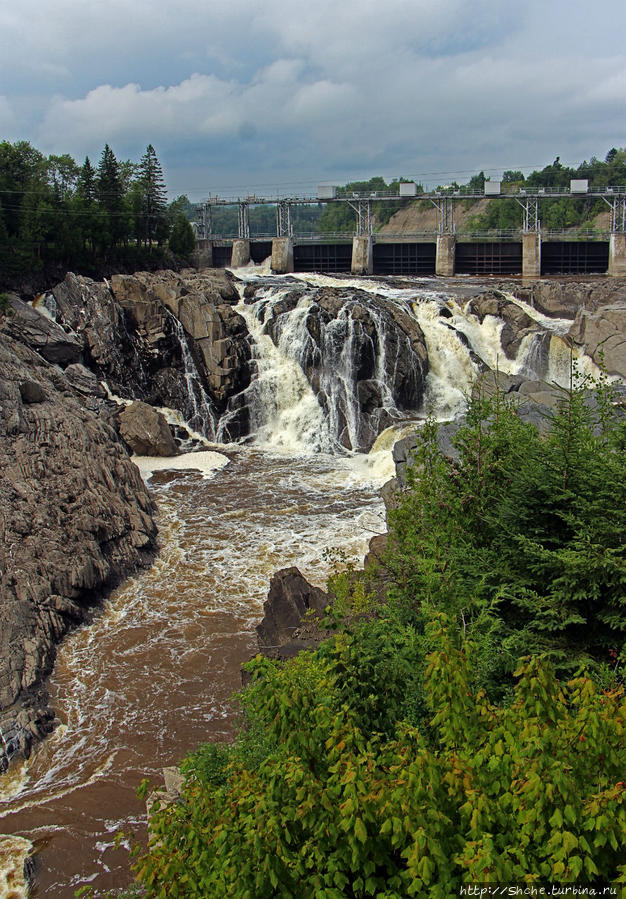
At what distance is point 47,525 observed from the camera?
61.4ft

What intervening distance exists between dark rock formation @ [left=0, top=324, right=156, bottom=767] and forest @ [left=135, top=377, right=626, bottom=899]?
7010 mm

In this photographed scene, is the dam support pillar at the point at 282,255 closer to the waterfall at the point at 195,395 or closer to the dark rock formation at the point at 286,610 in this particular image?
the waterfall at the point at 195,395

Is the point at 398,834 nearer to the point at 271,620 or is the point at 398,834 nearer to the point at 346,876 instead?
the point at 346,876

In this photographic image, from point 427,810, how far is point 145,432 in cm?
2523

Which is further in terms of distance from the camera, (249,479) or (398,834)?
(249,479)

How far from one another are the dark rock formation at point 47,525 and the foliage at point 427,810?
8.71m

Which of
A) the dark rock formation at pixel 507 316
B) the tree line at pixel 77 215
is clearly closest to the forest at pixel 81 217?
the tree line at pixel 77 215

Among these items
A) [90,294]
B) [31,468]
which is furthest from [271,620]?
[90,294]

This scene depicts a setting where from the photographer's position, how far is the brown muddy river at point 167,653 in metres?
11.3

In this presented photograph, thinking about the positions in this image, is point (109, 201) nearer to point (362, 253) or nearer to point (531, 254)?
point (362, 253)

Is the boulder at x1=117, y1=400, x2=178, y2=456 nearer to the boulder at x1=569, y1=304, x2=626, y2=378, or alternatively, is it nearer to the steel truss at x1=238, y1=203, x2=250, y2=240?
the boulder at x1=569, y1=304, x2=626, y2=378

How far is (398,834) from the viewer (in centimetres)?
487

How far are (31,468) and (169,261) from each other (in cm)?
3175

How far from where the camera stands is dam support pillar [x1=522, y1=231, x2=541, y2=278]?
4944 centimetres
